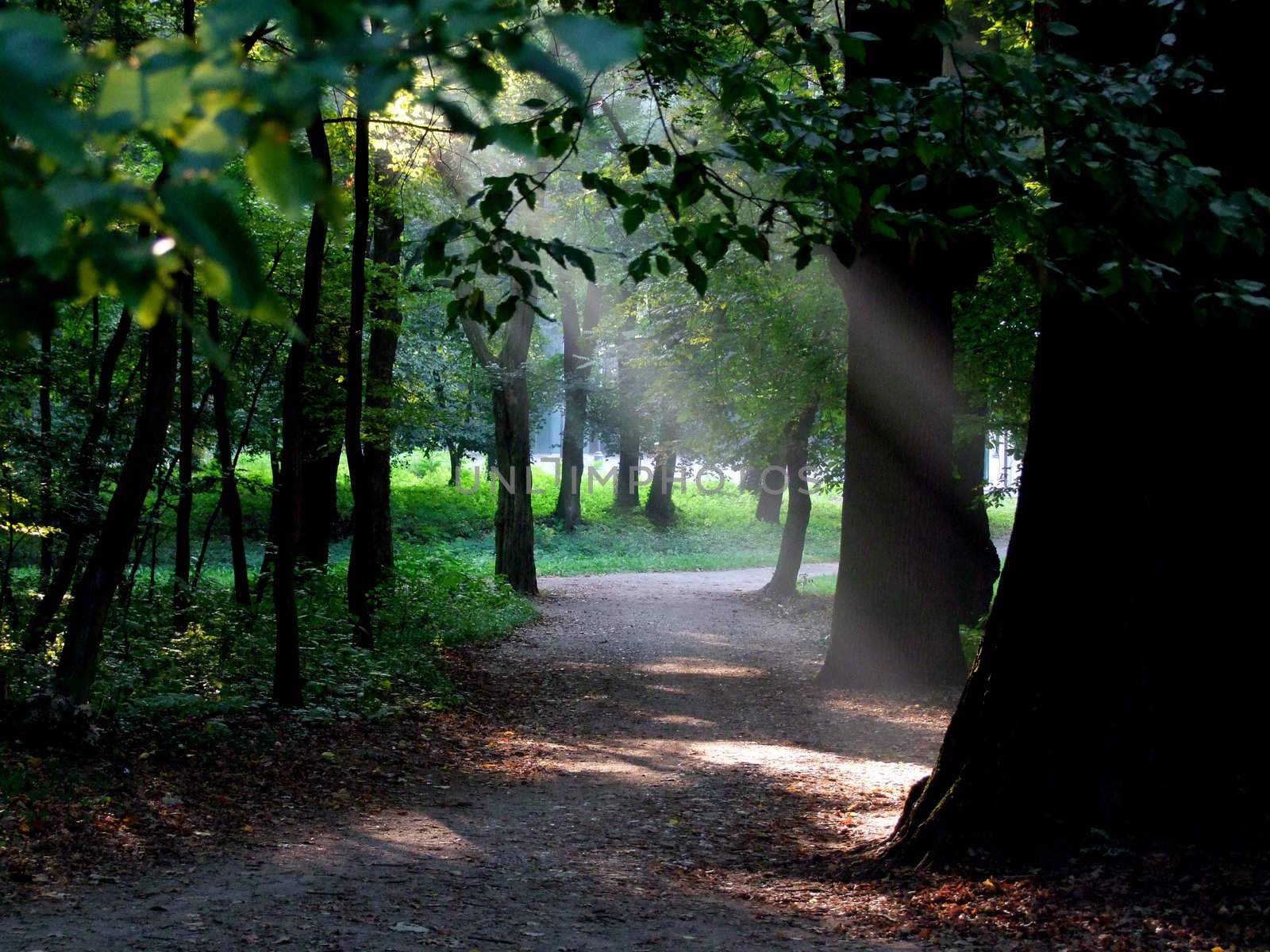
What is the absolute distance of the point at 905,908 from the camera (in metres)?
5.42

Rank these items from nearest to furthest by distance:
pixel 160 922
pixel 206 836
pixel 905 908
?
pixel 160 922
pixel 905 908
pixel 206 836

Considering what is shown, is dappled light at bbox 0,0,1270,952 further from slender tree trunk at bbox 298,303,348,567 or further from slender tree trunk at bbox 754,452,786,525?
slender tree trunk at bbox 754,452,786,525

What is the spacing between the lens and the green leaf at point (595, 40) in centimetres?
139

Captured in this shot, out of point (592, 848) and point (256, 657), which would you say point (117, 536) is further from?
point (592, 848)

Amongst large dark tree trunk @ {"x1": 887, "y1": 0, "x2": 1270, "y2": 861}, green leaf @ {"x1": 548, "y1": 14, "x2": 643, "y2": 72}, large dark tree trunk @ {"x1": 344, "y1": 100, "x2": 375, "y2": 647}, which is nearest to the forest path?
large dark tree trunk @ {"x1": 887, "y1": 0, "x2": 1270, "y2": 861}

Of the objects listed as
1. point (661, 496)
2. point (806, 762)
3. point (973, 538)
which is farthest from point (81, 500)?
point (661, 496)

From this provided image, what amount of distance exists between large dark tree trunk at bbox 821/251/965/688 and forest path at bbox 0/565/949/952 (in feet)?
2.52

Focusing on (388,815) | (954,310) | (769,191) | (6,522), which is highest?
(769,191)

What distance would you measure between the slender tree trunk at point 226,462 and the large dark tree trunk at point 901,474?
6349mm

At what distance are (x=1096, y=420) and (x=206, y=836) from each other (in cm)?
533

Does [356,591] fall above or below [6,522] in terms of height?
below

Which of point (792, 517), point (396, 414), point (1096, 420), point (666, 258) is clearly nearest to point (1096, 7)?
point (1096, 420)

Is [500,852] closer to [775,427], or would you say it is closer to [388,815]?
[388,815]

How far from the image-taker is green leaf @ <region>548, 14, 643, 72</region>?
1.39m
